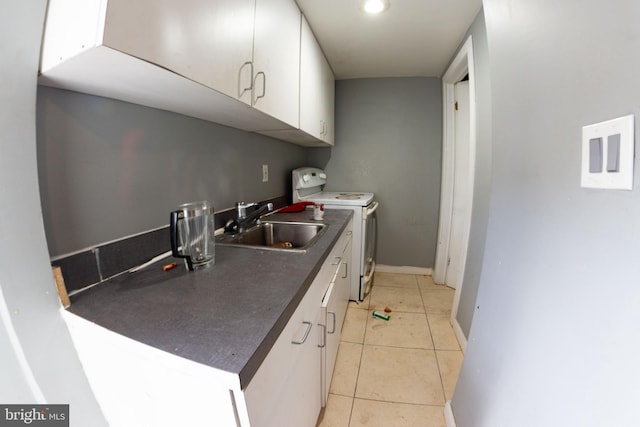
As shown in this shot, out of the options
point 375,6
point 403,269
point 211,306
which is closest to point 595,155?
point 211,306

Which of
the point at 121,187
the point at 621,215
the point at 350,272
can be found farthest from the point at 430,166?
the point at 121,187

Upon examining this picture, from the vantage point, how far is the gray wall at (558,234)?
45cm

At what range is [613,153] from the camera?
463 millimetres

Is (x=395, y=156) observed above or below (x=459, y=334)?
above

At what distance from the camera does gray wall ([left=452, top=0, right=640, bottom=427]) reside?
45cm

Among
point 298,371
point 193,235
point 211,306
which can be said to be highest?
point 193,235

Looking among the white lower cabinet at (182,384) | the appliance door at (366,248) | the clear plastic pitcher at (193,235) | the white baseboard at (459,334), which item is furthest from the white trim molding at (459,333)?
the clear plastic pitcher at (193,235)

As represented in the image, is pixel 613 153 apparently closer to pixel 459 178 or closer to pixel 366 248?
pixel 366 248

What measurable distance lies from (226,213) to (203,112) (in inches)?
21.3

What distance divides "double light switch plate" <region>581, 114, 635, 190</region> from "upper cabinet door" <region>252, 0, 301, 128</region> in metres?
0.98

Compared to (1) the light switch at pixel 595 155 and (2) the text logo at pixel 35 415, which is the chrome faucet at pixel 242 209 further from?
(1) the light switch at pixel 595 155

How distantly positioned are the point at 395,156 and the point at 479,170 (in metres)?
1.27

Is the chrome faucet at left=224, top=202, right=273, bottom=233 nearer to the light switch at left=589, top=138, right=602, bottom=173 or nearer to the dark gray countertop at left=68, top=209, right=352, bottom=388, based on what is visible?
the dark gray countertop at left=68, top=209, right=352, bottom=388

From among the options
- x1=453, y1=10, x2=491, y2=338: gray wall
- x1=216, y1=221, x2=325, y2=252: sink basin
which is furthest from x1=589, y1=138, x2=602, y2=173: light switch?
x1=216, y1=221, x2=325, y2=252: sink basin
